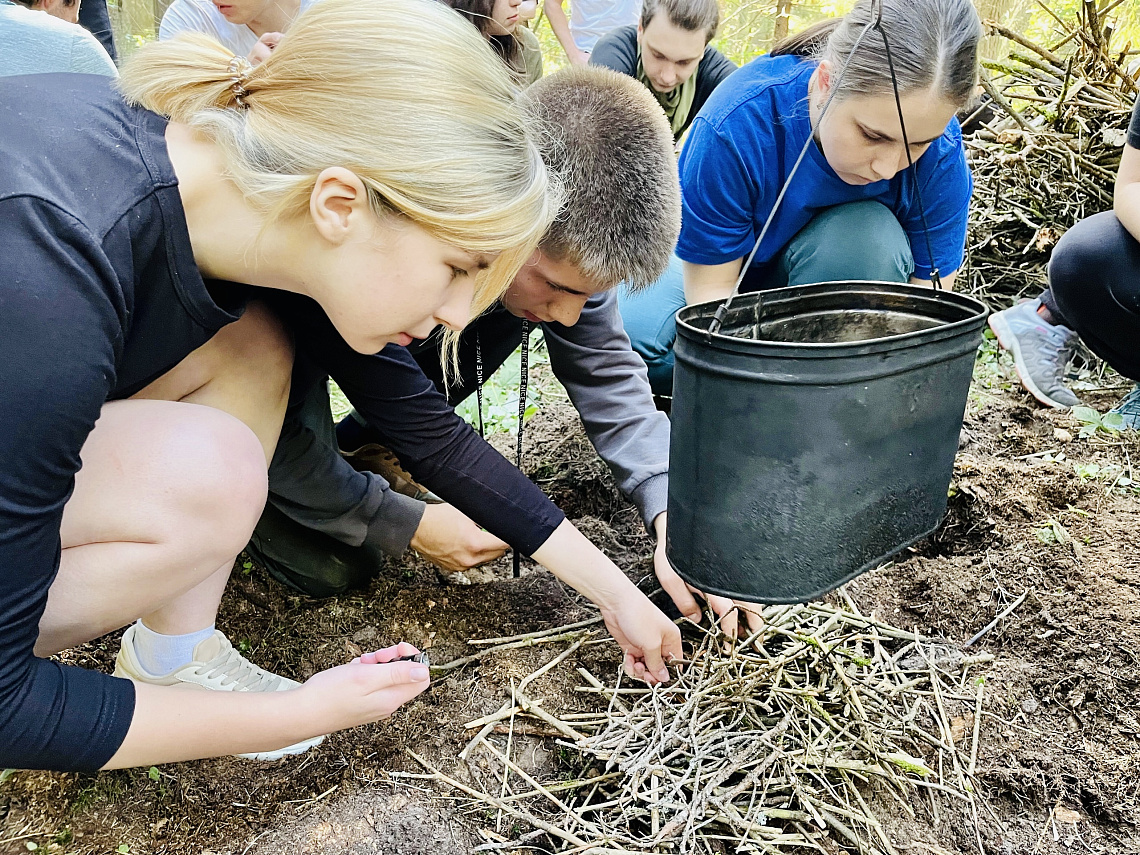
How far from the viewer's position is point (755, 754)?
1.46m

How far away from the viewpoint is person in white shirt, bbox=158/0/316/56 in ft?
8.07

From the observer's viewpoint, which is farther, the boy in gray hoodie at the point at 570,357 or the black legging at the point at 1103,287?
the black legging at the point at 1103,287

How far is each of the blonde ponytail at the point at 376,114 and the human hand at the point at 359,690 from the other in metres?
0.56

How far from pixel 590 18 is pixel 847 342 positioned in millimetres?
3867

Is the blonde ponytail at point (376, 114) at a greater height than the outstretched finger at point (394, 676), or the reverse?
the blonde ponytail at point (376, 114)

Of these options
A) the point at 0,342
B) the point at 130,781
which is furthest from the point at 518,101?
the point at 130,781

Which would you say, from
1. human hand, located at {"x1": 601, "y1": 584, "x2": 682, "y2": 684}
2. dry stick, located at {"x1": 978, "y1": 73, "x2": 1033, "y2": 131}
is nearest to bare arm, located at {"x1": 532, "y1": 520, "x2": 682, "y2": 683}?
human hand, located at {"x1": 601, "y1": 584, "x2": 682, "y2": 684}

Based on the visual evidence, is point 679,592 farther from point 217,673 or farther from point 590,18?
point 590,18

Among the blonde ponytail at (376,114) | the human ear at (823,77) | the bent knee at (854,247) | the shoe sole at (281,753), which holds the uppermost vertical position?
the blonde ponytail at (376,114)

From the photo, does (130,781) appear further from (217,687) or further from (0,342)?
(0,342)

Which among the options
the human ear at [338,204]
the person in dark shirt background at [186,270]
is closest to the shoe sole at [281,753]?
the person in dark shirt background at [186,270]

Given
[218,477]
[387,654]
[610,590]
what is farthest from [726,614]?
[218,477]

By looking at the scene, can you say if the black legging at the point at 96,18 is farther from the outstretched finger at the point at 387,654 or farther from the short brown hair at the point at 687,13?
the outstretched finger at the point at 387,654

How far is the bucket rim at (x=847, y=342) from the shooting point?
103 cm
